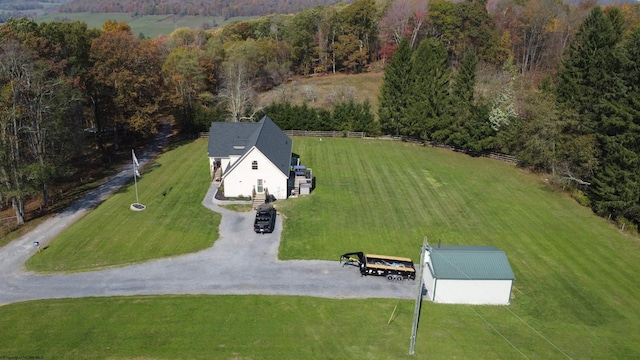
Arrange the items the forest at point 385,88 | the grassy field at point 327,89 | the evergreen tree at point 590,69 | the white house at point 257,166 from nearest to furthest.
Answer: the forest at point 385,88 → the white house at point 257,166 → the evergreen tree at point 590,69 → the grassy field at point 327,89

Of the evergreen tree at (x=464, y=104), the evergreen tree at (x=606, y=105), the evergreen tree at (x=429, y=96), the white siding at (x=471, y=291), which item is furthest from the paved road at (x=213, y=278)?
the evergreen tree at (x=429, y=96)

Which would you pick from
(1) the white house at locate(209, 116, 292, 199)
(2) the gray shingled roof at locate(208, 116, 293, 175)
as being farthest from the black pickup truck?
(2) the gray shingled roof at locate(208, 116, 293, 175)

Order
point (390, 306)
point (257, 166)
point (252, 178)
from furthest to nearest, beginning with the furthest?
point (252, 178)
point (257, 166)
point (390, 306)

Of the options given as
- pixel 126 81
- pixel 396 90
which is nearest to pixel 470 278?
pixel 396 90

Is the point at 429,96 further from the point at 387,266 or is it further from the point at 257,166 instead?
the point at 387,266

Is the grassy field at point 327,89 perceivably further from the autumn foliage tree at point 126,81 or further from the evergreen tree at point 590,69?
the evergreen tree at point 590,69

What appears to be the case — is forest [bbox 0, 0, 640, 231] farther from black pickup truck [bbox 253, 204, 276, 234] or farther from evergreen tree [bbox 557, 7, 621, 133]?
black pickup truck [bbox 253, 204, 276, 234]

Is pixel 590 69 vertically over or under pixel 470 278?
over
